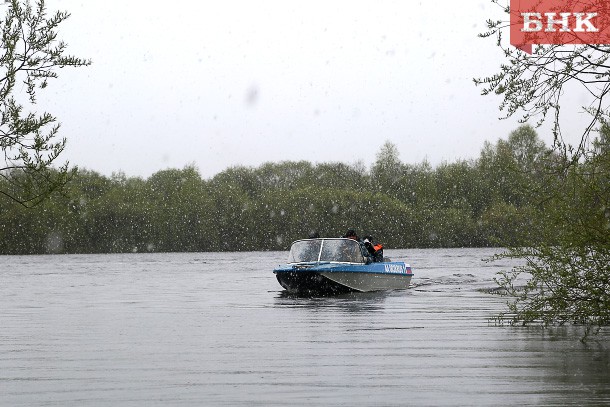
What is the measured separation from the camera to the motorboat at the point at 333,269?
97.8ft

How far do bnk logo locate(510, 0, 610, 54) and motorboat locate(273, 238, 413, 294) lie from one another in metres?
16.7

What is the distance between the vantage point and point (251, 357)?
44.4ft

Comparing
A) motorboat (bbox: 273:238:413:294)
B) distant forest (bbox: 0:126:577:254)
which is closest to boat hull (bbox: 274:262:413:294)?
motorboat (bbox: 273:238:413:294)

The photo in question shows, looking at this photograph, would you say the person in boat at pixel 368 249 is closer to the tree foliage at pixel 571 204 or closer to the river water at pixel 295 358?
the river water at pixel 295 358

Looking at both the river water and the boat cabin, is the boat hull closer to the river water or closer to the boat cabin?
the boat cabin

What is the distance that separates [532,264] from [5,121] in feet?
26.2

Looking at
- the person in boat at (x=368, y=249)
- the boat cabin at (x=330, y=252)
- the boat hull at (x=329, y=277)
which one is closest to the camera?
the boat hull at (x=329, y=277)

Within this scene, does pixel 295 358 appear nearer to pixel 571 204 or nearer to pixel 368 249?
pixel 571 204

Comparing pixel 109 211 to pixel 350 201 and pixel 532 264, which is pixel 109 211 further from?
pixel 532 264

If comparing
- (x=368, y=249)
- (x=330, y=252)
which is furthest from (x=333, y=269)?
(x=368, y=249)

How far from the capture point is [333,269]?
29.9 metres

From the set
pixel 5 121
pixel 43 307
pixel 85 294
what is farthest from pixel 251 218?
pixel 5 121

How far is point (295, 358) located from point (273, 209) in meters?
98.3

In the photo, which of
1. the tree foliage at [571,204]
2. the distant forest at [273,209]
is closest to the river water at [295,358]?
the tree foliage at [571,204]
